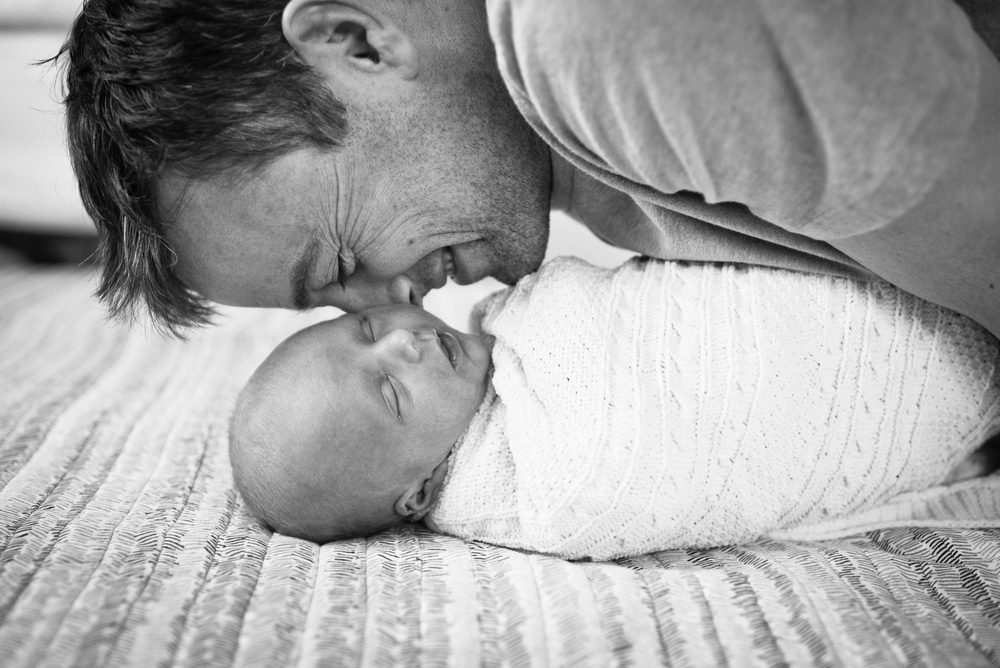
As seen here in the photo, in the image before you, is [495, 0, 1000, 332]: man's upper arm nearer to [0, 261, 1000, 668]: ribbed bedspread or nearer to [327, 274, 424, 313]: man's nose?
[0, 261, 1000, 668]: ribbed bedspread

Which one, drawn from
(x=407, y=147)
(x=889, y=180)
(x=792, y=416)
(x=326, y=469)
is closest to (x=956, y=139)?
(x=889, y=180)

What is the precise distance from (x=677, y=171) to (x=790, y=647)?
0.44 meters

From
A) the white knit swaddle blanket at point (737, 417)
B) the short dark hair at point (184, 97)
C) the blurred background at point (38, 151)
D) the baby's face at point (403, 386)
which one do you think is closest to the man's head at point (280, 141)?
the short dark hair at point (184, 97)

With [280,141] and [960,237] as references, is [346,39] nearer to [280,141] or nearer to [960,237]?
[280,141]

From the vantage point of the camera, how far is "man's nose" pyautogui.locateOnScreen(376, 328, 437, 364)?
3.41ft

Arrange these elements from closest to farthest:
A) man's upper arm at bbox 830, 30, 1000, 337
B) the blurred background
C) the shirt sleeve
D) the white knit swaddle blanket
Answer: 1. the shirt sleeve
2. man's upper arm at bbox 830, 30, 1000, 337
3. the white knit swaddle blanket
4. the blurred background

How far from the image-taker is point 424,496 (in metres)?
1.04

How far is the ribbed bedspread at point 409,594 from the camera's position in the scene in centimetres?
70

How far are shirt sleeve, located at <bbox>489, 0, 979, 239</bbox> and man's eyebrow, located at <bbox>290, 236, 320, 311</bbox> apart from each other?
1.52 ft

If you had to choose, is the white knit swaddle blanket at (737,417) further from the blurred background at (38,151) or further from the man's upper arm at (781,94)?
the blurred background at (38,151)

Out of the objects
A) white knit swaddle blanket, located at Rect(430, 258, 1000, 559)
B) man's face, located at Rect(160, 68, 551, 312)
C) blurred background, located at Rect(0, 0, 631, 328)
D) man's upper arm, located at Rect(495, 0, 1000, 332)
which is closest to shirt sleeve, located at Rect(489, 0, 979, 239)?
man's upper arm, located at Rect(495, 0, 1000, 332)

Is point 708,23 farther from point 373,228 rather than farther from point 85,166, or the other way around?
point 85,166

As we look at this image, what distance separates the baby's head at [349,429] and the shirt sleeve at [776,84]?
0.46 meters

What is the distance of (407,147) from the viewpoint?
103 centimetres
